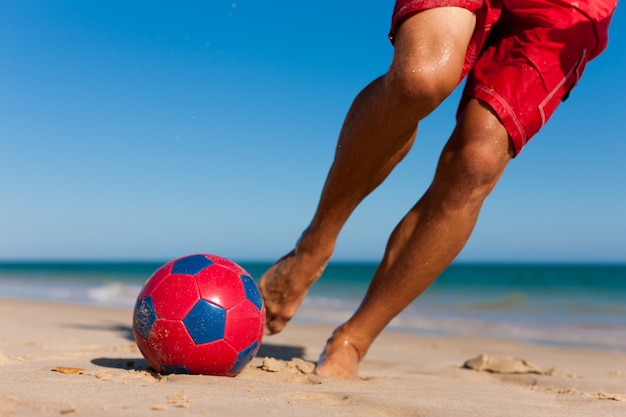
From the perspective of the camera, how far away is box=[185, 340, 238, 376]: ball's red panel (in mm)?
2059

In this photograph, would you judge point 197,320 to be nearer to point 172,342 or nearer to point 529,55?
point 172,342

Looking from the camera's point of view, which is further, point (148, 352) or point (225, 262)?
point (225, 262)

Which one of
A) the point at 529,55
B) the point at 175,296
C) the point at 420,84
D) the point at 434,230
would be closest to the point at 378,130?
the point at 420,84

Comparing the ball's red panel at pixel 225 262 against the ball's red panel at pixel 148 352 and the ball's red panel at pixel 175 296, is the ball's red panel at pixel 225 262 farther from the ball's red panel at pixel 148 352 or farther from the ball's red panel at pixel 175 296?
the ball's red panel at pixel 148 352

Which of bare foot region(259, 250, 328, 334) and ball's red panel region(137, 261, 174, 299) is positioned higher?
ball's red panel region(137, 261, 174, 299)

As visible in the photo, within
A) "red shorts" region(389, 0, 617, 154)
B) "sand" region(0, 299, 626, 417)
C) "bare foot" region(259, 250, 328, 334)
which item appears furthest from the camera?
"bare foot" region(259, 250, 328, 334)

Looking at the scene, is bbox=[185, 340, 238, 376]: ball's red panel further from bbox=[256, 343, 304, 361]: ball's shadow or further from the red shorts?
the red shorts

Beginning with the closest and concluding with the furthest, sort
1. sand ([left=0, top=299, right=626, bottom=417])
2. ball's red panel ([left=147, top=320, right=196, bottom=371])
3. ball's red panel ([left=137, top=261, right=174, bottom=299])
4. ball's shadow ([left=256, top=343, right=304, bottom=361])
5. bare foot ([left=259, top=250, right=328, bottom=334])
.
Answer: sand ([left=0, top=299, right=626, bottom=417]) < ball's red panel ([left=147, top=320, right=196, bottom=371]) < ball's red panel ([left=137, top=261, right=174, bottom=299]) < bare foot ([left=259, top=250, right=328, bottom=334]) < ball's shadow ([left=256, top=343, right=304, bottom=361])

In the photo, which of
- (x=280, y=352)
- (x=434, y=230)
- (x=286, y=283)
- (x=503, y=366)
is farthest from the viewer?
(x=280, y=352)

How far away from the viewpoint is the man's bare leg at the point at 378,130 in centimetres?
209

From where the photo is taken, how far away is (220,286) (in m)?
2.15

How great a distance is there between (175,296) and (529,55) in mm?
1526

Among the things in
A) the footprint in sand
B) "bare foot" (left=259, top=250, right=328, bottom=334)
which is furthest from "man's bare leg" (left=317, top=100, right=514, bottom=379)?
the footprint in sand

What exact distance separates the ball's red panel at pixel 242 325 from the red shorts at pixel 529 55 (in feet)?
3.58
